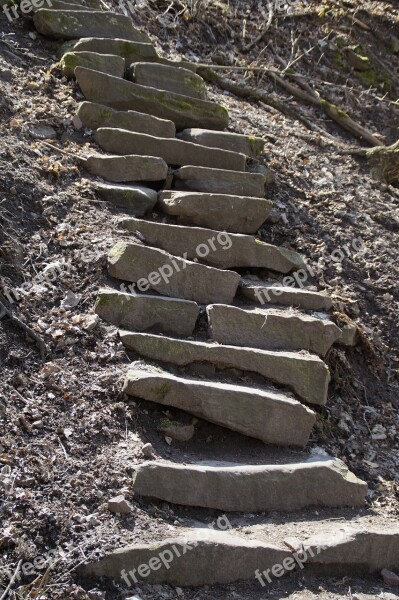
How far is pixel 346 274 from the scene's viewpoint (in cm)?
625

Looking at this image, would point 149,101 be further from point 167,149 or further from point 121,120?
point 167,149

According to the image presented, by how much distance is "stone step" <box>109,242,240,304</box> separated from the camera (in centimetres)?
507

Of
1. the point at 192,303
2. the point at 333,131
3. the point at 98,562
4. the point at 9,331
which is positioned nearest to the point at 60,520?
the point at 98,562

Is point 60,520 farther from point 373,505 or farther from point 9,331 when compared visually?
point 373,505

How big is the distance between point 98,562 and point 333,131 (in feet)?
21.0

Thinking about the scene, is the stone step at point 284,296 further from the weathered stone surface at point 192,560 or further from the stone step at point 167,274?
the weathered stone surface at point 192,560

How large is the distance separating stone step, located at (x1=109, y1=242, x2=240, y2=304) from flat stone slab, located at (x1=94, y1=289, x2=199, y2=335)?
188 millimetres

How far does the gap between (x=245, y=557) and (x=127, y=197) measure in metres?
2.95

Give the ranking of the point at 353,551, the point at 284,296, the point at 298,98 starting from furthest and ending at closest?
1. the point at 298,98
2. the point at 284,296
3. the point at 353,551

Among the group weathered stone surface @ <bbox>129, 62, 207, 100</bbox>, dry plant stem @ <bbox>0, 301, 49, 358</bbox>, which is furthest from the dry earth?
weathered stone surface @ <bbox>129, 62, 207, 100</bbox>

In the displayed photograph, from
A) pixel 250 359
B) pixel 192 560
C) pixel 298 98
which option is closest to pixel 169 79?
pixel 298 98

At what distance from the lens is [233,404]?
4.51 metres

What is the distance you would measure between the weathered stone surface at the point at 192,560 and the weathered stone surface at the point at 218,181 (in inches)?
124

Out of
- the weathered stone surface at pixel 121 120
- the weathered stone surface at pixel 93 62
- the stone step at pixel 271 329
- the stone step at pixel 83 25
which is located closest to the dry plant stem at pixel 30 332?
the stone step at pixel 271 329
